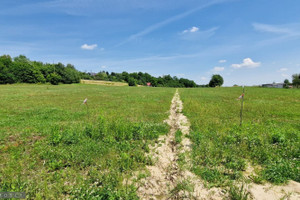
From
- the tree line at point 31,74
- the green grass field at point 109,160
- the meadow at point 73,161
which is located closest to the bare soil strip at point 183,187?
the green grass field at point 109,160

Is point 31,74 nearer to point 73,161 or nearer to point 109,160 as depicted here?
point 73,161

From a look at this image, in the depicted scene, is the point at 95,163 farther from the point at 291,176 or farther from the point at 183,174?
the point at 291,176

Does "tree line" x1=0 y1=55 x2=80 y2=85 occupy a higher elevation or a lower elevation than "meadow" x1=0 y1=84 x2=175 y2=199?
higher

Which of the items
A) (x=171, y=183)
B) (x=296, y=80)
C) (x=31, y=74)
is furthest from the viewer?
(x=31, y=74)

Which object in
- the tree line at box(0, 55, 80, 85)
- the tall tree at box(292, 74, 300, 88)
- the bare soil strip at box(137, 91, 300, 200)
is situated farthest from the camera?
the tree line at box(0, 55, 80, 85)

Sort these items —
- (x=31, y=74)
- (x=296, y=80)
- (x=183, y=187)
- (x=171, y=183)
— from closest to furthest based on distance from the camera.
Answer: (x=183, y=187)
(x=171, y=183)
(x=296, y=80)
(x=31, y=74)

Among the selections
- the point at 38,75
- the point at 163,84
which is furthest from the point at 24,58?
the point at 163,84

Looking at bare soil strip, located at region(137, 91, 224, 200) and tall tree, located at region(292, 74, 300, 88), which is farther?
tall tree, located at region(292, 74, 300, 88)

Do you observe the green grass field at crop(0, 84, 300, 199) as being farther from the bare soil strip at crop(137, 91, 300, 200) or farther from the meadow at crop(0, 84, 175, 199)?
the bare soil strip at crop(137, 91, 300, 200)

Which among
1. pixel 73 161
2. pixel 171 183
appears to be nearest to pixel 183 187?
pixel 171 183

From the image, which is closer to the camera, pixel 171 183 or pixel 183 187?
pixel 183 187

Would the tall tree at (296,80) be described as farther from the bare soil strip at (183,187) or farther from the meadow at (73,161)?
the meadow at (73,161)

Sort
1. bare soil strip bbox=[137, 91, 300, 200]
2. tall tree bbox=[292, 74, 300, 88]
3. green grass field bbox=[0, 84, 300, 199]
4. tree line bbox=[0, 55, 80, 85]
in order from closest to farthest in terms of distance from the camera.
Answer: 1. bare soil strip bbox=[137, 91, 300, 200]
2. green grass field bbox=[0, 84, 300, 199]
3. tall tree bbox=[292, 74, 300, 88]
4. tree line bbox=[0, 55, 80, 85]

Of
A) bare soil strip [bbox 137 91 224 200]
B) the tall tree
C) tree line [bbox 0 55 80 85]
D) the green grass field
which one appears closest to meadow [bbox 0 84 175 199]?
the green grass field
